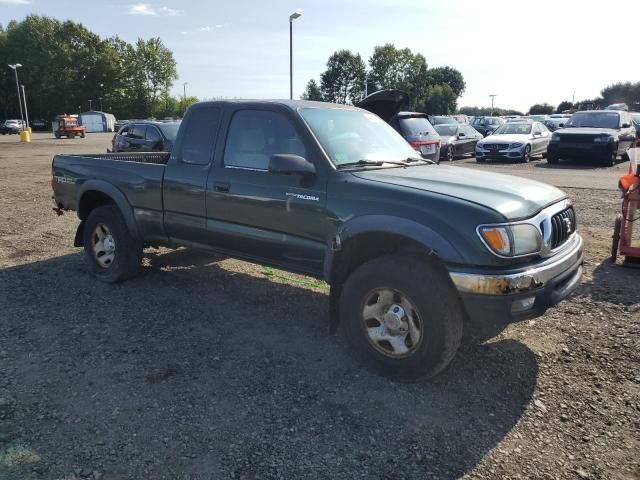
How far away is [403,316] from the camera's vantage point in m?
3.49

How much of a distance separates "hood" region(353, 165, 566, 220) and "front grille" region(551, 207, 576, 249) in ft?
0.39

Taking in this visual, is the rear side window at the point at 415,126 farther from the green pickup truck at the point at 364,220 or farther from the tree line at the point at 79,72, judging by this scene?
the tree line at the point at 79,72

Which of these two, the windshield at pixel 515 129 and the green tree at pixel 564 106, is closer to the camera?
the windshield at pixel 515 129

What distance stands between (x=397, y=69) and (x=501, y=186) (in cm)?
10546

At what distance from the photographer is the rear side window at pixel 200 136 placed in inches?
186

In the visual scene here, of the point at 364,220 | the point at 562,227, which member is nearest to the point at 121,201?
the point at 364,220

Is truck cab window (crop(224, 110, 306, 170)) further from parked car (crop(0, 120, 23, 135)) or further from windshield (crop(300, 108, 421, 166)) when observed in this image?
parked car (crop(0, 120, 23, 135))

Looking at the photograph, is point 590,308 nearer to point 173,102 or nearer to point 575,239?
point 575,239

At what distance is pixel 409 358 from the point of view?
3.48 metres

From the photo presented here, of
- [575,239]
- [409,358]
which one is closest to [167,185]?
[409,358]

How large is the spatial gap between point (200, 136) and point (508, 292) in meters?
3.10

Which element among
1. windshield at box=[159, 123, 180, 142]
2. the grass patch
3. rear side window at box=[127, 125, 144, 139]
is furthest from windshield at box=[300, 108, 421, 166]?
rear side window at box=[127, 125, 144, 139]

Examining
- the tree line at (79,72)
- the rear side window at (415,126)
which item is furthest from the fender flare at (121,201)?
the tree line at (79,72)

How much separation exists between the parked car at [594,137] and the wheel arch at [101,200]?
1544 cm
